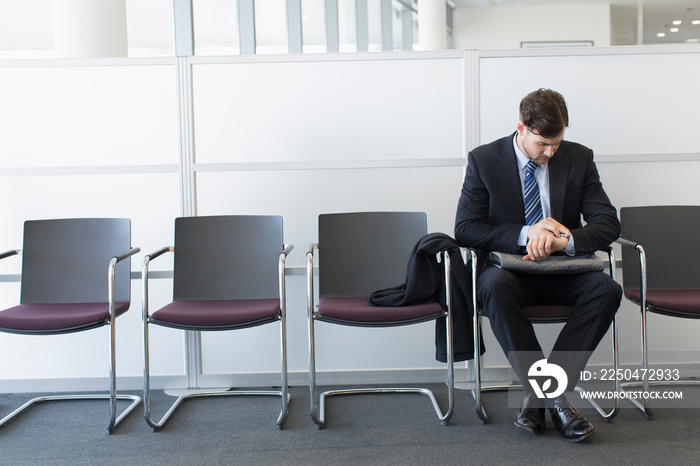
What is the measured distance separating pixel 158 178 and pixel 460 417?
5.99 feet

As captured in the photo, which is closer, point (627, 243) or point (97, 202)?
point (627, 243)

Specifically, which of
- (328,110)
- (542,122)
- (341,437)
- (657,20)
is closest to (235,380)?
(341,437)

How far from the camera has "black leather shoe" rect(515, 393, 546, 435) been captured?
2193 millimetres

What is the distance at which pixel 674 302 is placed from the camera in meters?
2.38

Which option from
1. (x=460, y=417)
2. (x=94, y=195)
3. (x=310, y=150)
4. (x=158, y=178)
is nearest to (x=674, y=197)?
(x=460, y=417)

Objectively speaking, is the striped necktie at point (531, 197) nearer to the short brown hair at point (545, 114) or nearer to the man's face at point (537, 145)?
the man's face at point (537, 145)

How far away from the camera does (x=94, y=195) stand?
117 inches

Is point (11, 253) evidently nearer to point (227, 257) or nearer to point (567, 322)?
point (227, 257)

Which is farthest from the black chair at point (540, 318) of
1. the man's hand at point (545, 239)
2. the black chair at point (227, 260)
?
the black chair at point (227, 260)

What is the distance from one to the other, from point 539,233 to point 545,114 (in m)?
0.46

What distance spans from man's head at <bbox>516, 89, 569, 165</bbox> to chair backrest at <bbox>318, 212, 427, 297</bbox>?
62 cm

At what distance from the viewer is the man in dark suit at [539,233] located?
2.24 metres

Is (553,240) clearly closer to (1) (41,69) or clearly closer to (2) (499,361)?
(2) (499,361)

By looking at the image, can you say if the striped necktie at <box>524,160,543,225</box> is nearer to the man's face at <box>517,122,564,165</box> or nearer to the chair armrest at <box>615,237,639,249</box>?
the man's face at <box>517,122,564,165</box>
